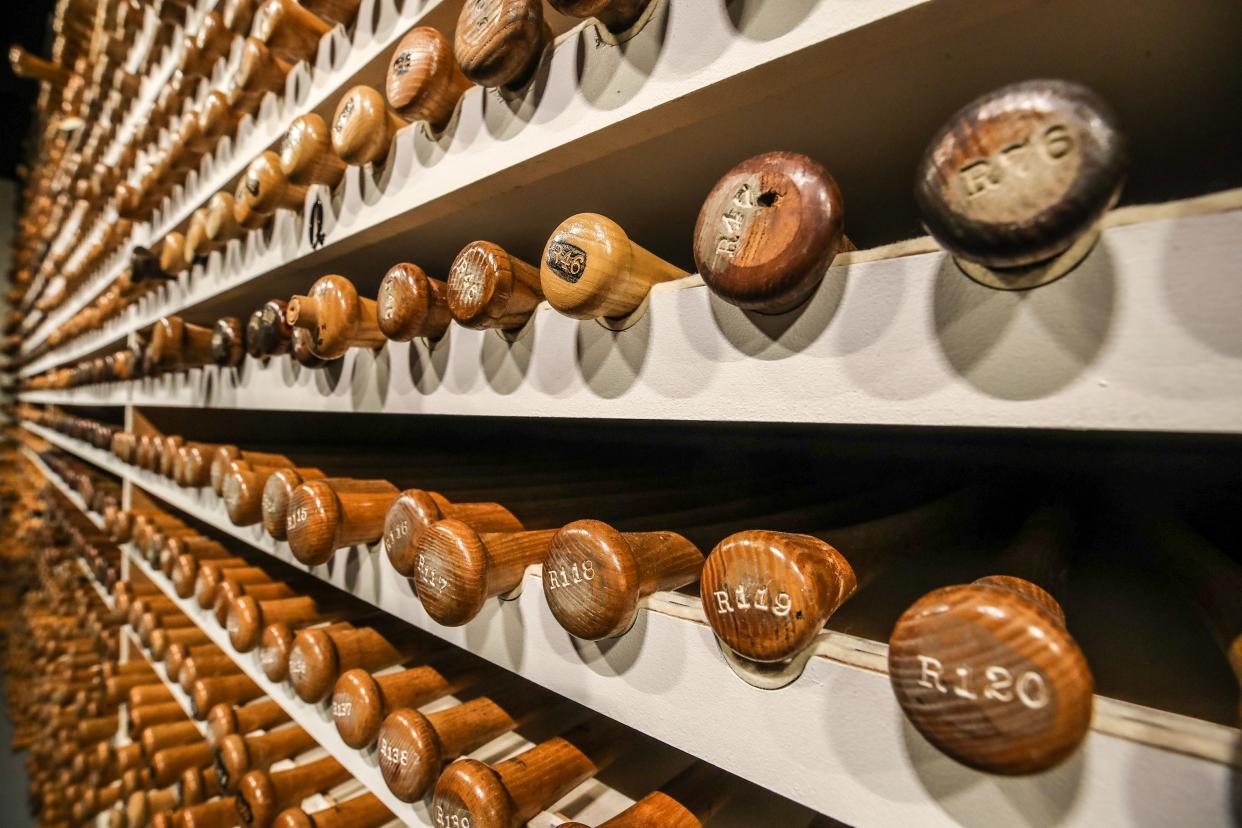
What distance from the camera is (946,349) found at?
0.24 metres

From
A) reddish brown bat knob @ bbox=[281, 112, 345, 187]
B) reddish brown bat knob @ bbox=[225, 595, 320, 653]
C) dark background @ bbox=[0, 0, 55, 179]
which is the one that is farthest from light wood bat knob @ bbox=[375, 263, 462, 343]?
dark background @ bbox=[0, 0, 55, 179]

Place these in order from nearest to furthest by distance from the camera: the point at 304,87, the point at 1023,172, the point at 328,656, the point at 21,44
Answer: the point at 1023,172
the point at 328,656
the point at 304,87
the point at 21,44

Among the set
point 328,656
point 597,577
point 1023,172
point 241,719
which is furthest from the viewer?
point 241,719

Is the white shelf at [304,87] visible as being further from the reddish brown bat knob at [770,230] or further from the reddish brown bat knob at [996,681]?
the reddish brown bat knob at [996,681]

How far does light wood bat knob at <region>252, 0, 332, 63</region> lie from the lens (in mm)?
620

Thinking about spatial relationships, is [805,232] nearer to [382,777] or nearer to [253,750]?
[382,777]

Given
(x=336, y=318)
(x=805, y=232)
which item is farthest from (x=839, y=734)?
(x=336, y=318)

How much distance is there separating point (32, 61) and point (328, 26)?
217 cm

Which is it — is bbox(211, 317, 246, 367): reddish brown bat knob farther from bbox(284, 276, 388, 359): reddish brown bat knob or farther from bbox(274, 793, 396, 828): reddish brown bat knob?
bbox(274, 793, 396, 828): reddish brown bat knob

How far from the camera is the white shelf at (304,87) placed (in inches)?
20.9

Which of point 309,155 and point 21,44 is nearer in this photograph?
point 309,155

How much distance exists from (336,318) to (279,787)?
497 mm

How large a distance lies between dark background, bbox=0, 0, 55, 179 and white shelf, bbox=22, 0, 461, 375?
2.75 m

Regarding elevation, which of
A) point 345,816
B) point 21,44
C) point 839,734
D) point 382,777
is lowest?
point 345,816
